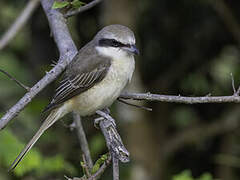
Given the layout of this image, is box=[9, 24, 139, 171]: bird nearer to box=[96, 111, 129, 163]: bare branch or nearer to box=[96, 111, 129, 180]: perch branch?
box=[96, 111, 129, 163]: bare branch

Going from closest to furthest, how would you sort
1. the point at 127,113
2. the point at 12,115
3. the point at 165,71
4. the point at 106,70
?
1. the point at 12,115
2. the point at 106,70
3. the point at 127,113
4. the point at 165,71

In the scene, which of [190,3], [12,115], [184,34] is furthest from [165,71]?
[12,115]

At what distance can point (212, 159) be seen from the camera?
16.6 ft

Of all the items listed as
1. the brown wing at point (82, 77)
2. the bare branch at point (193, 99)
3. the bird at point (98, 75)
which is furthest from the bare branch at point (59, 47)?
the bare branch at point (193, 99)

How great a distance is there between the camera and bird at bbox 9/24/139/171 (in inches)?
137

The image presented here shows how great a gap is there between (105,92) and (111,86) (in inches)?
2.7

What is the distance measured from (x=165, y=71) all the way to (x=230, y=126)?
95 centimetres

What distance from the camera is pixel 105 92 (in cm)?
348

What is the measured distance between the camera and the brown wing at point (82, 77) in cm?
356

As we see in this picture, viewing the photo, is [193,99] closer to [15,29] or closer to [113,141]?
[113,141]

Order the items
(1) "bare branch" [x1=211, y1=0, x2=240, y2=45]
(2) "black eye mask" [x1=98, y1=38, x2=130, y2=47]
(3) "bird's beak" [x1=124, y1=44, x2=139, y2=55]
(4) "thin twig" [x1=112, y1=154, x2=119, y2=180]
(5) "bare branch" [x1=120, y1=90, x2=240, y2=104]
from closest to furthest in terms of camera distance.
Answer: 1. (4) "thin twig" [x1=112, y1=154, x2=119, y2=180]
2. (5) "bare branch" [x1=120, y1=90, x2=240, y2=104]
3. (3) "bird's beak" [x1=124, y1=44, x2=139, y2=55]
4. (2) "black eye mask" [x1=98, y1=38, x2=130, y2=47]
5. (1) "bare branch" [x1=211, y1=0, x2=240, y2=45]

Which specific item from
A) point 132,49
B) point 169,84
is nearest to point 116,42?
point 132,49

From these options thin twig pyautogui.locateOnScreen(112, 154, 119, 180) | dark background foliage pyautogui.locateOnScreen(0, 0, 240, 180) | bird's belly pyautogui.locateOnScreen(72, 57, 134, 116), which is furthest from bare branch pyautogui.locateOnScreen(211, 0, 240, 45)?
thin twig pyautogui.locateOnScreen(112, 154, 119, 180)

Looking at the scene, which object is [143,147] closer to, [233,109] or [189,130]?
[189,130]
